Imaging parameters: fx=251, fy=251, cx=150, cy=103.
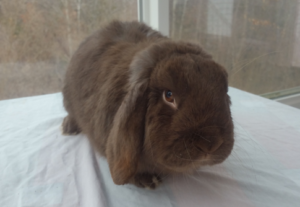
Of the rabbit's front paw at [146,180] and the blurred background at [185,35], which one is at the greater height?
the blurred background at [185,35]

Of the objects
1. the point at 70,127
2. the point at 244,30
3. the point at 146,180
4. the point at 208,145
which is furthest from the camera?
the point at 244,30

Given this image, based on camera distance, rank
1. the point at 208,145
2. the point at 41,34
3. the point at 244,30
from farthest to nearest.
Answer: the point at 244,30 < the point at 41,34 < the point at 208,145

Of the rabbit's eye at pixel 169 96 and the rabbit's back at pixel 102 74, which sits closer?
the rabbit's eye at pixel 169 96

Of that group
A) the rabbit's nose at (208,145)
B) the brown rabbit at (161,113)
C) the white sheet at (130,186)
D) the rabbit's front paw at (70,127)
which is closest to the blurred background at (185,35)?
the white sheet at (130,186)

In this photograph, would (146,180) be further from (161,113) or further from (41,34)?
(41,34)

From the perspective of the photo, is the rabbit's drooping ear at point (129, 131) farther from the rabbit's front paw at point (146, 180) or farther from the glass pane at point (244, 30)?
the glass pane at point (244, 30)

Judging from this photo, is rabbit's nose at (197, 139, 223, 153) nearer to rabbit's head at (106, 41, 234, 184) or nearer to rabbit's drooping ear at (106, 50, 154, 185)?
rabbit's head at (106, 41, 234, 184)

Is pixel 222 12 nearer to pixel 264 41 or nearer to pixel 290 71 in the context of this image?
pixel 264 41

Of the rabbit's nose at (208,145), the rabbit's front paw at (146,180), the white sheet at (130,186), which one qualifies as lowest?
the white sheet at (130,186)

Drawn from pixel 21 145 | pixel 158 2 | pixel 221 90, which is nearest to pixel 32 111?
pixel 21 145

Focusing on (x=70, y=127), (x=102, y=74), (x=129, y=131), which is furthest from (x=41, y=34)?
(x=129, y=131)
